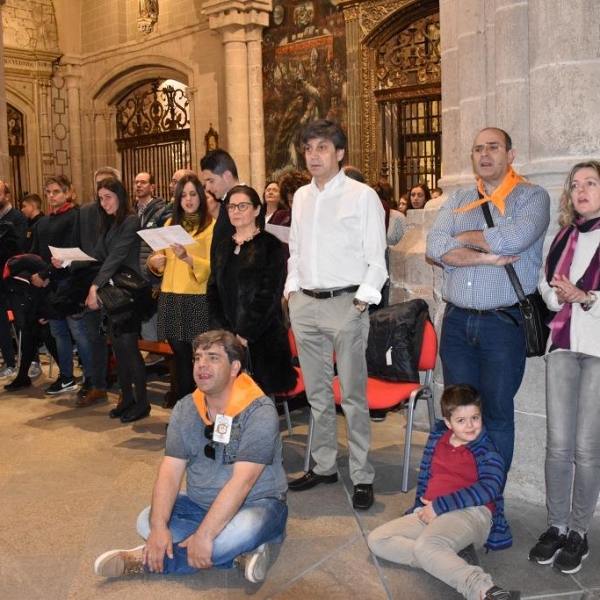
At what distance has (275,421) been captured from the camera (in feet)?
10.5

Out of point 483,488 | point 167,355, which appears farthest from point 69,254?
point 483,488

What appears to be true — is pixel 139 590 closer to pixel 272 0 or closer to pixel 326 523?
pixel 326 523

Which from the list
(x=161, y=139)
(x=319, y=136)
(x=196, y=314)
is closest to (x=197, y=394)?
(x=319, y=136)

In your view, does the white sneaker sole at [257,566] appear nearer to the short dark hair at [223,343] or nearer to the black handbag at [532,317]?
the short dark hair at [223,343]

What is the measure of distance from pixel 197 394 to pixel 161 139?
12060mm

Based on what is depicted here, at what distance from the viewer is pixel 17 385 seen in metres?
6.52

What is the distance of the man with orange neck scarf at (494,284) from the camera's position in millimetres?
3379

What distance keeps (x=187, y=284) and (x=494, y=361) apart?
218 cm

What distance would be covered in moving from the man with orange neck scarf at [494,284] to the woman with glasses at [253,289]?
1.03 metres

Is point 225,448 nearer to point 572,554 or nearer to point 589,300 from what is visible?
point 572,554

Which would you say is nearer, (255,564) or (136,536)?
(255,564)

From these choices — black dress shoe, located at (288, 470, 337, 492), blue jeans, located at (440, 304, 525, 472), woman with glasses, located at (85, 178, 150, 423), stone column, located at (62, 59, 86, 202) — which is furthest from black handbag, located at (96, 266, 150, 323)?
stone column, located at (62, 59, 86, 202)

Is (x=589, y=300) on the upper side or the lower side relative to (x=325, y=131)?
lower

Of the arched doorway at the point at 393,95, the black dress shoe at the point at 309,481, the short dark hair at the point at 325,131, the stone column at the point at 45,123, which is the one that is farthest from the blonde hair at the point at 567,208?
the stone column at the point at 45,123
